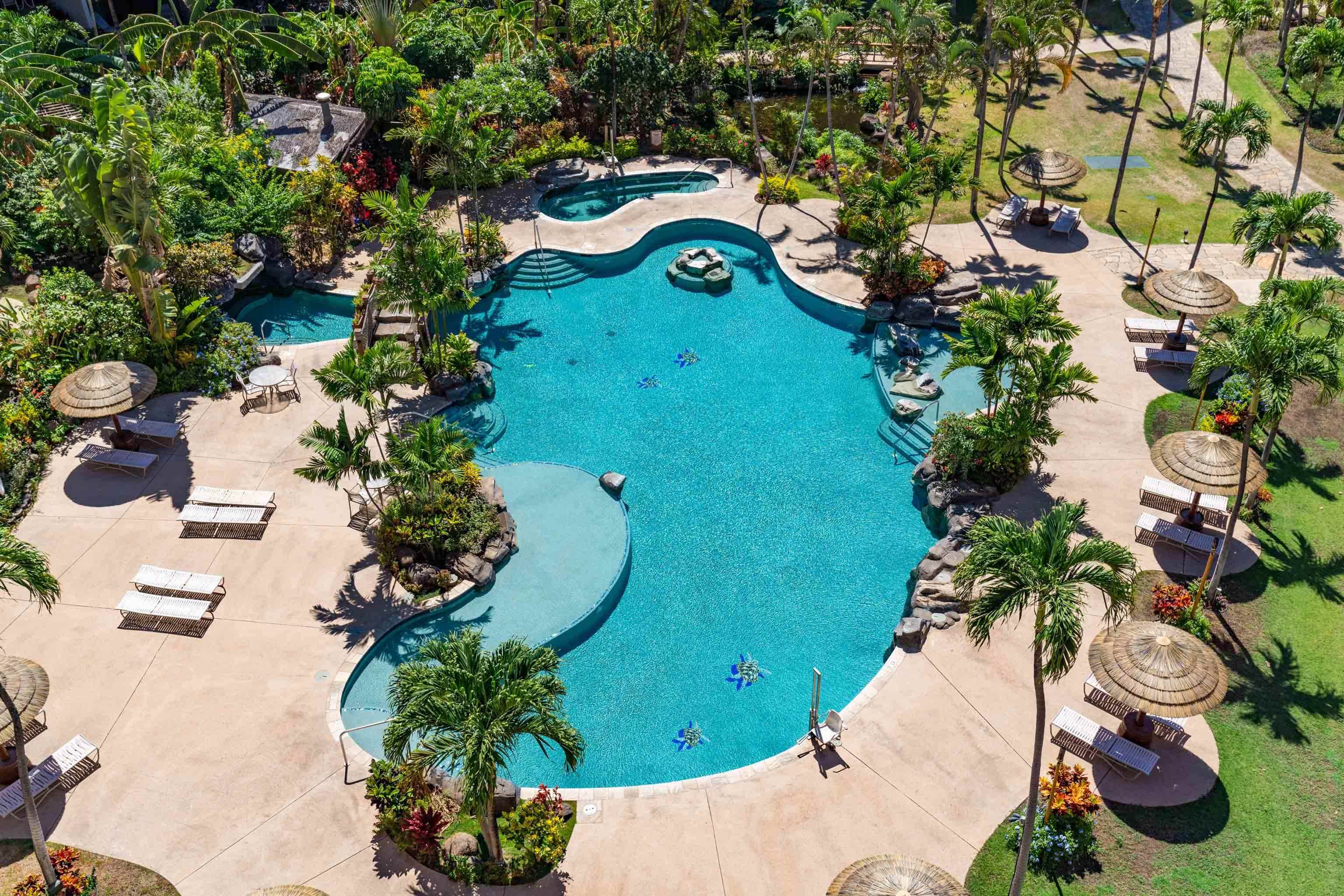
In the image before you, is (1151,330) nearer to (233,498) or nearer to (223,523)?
(233,498)

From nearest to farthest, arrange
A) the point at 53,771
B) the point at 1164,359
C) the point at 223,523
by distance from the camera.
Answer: the point at 53,771
the point at 223,523
the point at 1164,359

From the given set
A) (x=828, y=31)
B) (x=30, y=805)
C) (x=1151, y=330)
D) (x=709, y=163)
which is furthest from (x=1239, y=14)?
(x=30, y=805)

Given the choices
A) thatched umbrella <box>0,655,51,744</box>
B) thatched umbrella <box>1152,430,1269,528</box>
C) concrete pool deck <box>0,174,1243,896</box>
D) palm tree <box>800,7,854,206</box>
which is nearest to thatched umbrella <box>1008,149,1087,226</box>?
palm tree <box>800,7,854,206</box>

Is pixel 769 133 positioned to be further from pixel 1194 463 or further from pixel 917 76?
pixel 1194 463

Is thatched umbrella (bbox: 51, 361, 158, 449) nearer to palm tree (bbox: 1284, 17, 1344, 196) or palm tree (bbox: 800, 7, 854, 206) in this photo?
palm tree (bbox: 800, 7, 854, 206)

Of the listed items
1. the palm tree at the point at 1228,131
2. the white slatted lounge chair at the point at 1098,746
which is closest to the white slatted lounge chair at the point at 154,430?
the white slatted lounge chair at the point at 1098,746

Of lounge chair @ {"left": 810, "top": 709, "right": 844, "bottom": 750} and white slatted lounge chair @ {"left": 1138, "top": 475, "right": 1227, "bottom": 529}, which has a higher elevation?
white slatted lounge chair @ {"left": 1138, "top": 475, "right": 1227, "bottom": 529}

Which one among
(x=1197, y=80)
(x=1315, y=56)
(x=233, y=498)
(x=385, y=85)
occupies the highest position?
(x=1315, y=56)
